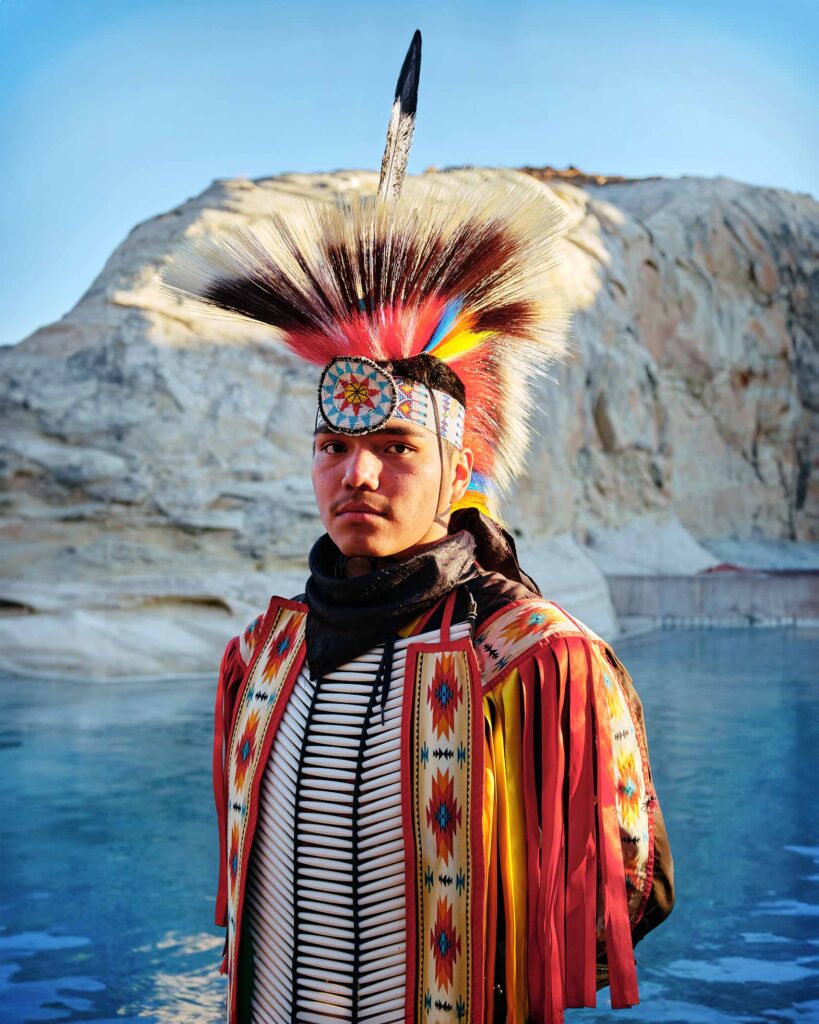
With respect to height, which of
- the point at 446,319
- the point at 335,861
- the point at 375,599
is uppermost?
the point at 446,319

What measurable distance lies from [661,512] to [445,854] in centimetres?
1703

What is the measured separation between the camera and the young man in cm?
121

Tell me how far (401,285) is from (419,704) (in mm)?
562

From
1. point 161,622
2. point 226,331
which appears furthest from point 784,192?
point 161,622

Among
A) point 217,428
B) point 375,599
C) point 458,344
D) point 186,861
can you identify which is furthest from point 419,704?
point 217,428

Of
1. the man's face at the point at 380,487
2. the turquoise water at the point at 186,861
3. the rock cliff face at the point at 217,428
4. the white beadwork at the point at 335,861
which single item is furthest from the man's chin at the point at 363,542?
the turquoise water at the point at 186,861

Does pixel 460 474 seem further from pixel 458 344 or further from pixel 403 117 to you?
pixel 403 117

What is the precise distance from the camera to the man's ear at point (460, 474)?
4.82 feet

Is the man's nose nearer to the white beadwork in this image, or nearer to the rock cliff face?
the white beadwork

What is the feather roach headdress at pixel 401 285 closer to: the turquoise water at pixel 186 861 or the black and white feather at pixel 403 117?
the black and white feather at pixel 403 117

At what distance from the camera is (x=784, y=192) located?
21703 mm

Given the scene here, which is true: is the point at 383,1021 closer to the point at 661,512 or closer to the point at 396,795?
the point at 396,795

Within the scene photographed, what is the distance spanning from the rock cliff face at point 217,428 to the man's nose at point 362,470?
0.41 metres

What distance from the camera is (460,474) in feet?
4.89
